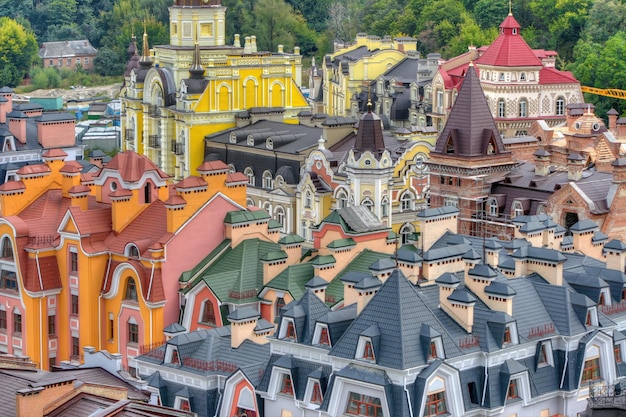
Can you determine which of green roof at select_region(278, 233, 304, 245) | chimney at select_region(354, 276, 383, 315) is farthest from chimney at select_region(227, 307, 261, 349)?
green roof at select_region(278, 233, 304, 245)

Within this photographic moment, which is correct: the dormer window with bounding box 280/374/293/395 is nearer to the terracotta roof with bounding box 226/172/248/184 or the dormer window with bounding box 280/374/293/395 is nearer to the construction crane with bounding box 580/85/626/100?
the terracotta roof with bounding box 226/172/248/184

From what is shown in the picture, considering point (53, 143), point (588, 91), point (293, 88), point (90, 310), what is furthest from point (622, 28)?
point (90, 310)

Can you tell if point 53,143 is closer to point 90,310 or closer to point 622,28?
point 90,310

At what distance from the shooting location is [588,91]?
120 metres

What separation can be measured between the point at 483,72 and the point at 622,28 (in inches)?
1169

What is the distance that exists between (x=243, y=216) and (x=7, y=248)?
9616 millimetres

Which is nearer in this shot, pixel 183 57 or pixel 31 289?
pixel 31 289

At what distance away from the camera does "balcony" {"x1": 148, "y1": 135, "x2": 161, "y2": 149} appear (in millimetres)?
101125

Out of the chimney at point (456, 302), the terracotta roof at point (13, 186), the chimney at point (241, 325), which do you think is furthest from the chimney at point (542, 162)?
the chimney at point (456, 302)

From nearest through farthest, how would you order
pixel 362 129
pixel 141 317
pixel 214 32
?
1. pixel 141 317
2. pixel 362 129
3. pixel 214 32

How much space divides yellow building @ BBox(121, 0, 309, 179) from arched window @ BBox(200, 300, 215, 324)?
3802 cm

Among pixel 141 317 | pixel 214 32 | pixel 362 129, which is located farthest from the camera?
pixel 214 32

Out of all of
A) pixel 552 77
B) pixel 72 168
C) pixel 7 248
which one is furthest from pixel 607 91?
pixel 7 248

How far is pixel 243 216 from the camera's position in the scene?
202ft
